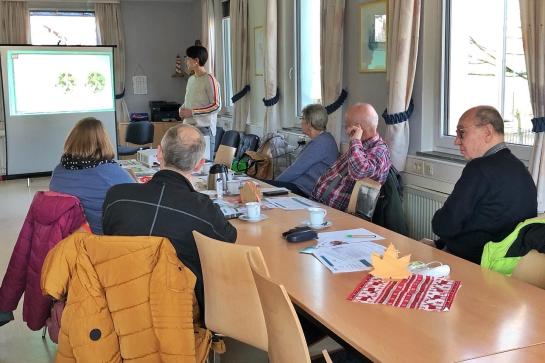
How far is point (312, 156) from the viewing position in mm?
4570

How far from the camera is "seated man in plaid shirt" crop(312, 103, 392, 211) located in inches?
150

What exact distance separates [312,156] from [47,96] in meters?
5.21

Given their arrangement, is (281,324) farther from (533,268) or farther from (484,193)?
(484,193)

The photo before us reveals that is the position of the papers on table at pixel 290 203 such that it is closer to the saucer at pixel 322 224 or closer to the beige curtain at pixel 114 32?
the saucer at pixel 322 224

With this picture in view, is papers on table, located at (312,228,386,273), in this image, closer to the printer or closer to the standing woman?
the standing woman

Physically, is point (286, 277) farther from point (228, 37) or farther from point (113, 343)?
point (228, 37)

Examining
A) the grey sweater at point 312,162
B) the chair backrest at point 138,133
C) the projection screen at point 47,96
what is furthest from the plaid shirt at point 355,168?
the chair backrest at point 138,133

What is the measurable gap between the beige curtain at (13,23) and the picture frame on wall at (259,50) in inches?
160

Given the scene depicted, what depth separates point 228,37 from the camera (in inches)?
345

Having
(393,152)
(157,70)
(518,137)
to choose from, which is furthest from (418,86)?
(157,70)

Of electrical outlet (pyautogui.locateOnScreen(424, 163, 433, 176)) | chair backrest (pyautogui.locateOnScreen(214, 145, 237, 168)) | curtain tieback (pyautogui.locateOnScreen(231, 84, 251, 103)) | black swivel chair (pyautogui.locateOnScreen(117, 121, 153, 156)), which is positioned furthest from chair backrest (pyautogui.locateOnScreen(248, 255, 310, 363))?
black swivel chair (pyautogui.locateOnScreen(117, 121, 153, 156))

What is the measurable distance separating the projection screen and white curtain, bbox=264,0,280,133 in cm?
257

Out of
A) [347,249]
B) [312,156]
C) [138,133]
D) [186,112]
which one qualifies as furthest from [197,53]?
[347,249]

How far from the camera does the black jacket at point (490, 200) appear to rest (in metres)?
2.54
